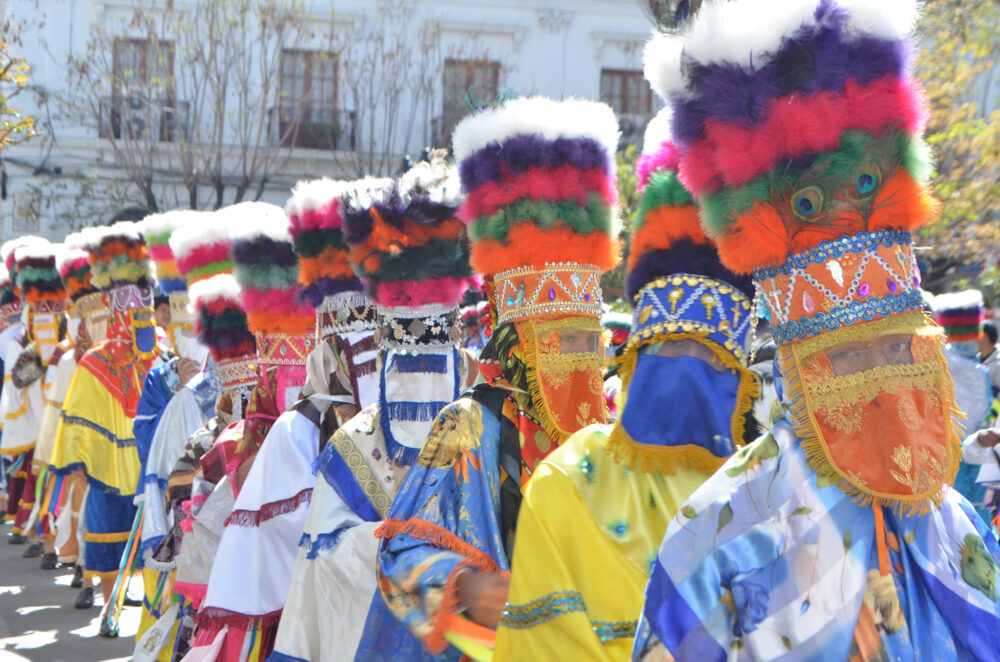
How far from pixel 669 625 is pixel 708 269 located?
1.21 meters

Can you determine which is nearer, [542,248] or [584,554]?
[584,554]

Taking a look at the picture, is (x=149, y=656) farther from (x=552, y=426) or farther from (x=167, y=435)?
(x=552, y=426)

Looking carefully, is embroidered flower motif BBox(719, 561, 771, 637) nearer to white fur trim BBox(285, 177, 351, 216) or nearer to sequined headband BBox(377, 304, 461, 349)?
sequined headband BBox(377, 304, 461, 349)

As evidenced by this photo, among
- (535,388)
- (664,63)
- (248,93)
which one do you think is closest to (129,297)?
(535,388)

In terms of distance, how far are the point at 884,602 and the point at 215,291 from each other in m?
5.31

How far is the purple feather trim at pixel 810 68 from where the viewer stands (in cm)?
193

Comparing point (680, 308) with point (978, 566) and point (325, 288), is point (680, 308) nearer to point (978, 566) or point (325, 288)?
point (978, 566)

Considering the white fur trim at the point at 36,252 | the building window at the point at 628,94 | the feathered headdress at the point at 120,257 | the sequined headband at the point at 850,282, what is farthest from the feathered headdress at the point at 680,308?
the building window at the point at 628,94

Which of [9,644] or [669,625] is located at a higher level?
[669,625]

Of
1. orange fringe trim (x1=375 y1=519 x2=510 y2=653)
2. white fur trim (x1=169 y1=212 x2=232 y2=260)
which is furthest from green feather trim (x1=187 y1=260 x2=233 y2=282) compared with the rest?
orange fringe trim (x1=375 y1=519 x2=510 y2=653)

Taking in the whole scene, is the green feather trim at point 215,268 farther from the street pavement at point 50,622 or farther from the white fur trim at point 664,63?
the white fur trim at point 664,63

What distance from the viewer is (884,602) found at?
1.87 m

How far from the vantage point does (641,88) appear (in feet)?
80.6

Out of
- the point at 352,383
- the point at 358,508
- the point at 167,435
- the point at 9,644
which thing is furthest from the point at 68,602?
the point at 358,508
